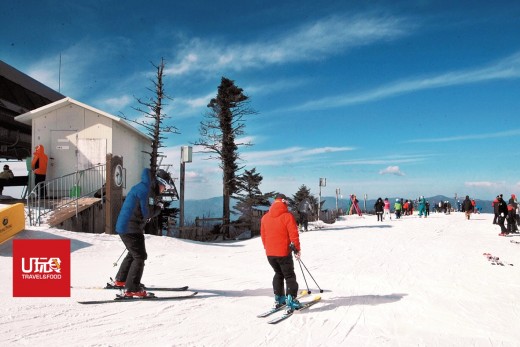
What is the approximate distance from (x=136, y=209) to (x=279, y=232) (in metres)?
2.35

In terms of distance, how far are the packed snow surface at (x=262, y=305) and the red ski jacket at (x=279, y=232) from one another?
985 mm

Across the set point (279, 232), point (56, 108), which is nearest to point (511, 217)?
point (279, 232)

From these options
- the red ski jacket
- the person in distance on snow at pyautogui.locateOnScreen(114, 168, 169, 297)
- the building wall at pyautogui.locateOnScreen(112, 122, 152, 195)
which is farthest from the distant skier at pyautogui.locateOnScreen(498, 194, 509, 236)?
the person in distance on snow at pyautogui.locateOnScreen(114, 168, 169, 297)

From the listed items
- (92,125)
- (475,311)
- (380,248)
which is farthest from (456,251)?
(92,125)

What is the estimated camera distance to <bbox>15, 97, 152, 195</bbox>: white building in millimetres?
18250

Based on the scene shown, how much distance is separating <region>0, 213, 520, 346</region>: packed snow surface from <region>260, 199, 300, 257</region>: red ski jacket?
0.98 meters

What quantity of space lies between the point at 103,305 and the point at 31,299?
1.21 meters

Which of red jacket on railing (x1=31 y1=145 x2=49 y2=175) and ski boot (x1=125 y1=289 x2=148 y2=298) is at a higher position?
red jacket on railing (x1=31 y1=145 x2=49 y2=175)

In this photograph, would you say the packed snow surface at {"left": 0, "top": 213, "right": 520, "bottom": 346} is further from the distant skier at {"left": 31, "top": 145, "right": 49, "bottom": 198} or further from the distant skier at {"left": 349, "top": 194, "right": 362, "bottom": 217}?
the distant skier at {"left": 349, "top": 194, "right": 362, "bottom": 217}

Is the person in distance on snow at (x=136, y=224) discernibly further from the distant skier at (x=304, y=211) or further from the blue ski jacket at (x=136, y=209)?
the distant skier at (x=304, y=211)

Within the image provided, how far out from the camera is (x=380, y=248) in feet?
48.9

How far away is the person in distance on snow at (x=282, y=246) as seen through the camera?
19.2 ft

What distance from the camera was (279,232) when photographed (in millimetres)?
5891

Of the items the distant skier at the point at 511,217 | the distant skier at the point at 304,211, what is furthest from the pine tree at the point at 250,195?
the distant skier at the point at 511,217
